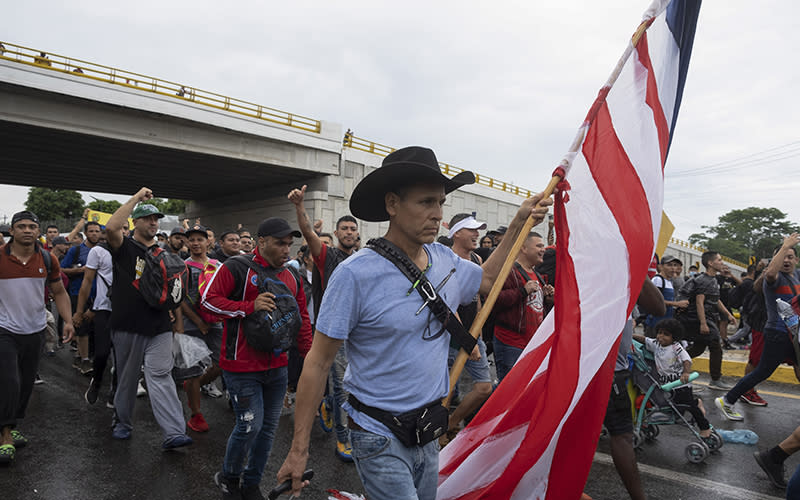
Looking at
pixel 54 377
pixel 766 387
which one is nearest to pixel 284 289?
pixel 54 377

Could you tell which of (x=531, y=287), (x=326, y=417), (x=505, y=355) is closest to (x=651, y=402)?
(x=505, y=355)

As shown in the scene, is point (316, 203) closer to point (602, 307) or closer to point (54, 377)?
point (54, 377)

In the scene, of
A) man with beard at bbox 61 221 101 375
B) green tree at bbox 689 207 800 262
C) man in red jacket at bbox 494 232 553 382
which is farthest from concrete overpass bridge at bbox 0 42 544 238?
green tree at bbox 689 207 800 262

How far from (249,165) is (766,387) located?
61.4 feet

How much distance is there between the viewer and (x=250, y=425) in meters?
3.47

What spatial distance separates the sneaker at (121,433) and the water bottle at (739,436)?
5.77m

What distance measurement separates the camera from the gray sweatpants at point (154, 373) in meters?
4.70

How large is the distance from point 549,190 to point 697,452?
346 cm

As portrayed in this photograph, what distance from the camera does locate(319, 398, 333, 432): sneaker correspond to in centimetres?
543

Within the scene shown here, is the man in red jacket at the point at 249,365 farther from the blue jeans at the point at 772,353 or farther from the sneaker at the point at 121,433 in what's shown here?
the blue jeans at the point at 772,353

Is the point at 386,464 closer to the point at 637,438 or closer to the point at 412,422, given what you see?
the point at 412,422

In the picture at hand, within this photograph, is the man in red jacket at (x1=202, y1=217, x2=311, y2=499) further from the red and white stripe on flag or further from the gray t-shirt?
the gray t-shirt

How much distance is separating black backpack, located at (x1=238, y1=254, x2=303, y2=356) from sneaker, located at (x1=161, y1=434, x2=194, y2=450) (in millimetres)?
1720

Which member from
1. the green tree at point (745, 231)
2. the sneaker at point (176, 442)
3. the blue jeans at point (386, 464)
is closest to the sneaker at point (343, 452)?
the sneaker at point (176, 442)
